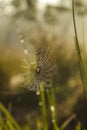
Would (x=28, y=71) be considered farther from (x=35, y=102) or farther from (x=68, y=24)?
(x=68, y=24)

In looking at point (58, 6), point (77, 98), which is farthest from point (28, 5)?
point (77, 98)

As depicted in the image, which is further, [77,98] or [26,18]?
[26,18]

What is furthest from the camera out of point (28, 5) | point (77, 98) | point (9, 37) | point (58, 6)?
point (9, 37)

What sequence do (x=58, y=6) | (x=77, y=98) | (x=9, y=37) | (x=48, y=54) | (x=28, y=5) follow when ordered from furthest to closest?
(x=9, y=37), (x=28, y=5), (x=58, y=6), (x=77, y=98), (x=48, y=54)

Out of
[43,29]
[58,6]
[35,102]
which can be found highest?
[58,6]

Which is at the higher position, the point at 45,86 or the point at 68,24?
the point at 45,86

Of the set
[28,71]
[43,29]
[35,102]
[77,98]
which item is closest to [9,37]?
[43,29]

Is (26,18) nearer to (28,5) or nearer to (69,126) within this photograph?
(28,5)

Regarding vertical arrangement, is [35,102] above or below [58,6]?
Result: below

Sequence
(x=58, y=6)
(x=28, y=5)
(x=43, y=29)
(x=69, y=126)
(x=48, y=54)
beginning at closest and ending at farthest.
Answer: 1. (x=48, y=54)
2. (x=69, y=126)
3. (x=58, y=6)
4. (x=28, y=5)
5. (x=43, y=29)
